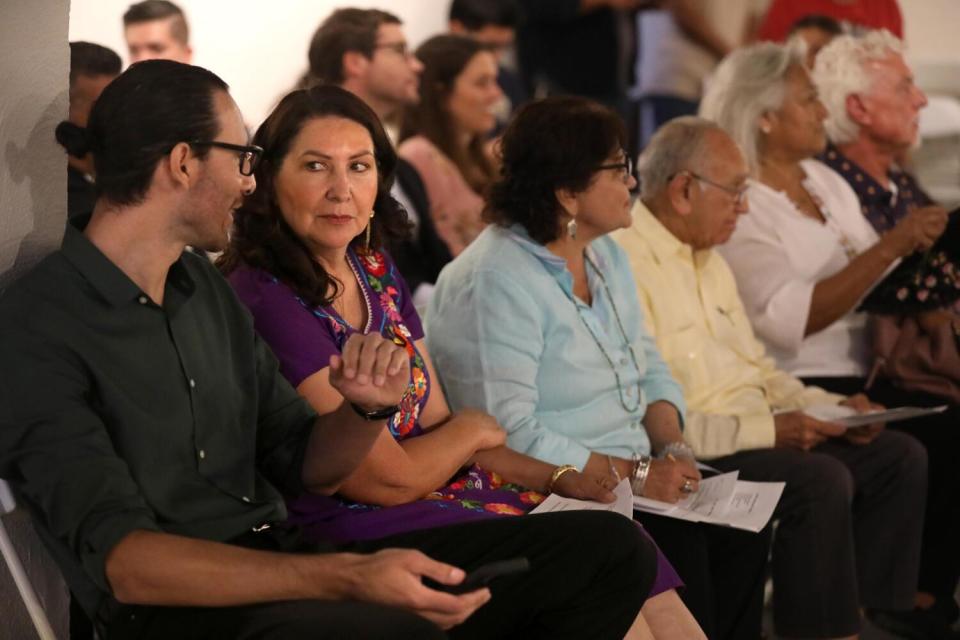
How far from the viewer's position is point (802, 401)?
11.0 feet

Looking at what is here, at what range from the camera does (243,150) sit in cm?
188

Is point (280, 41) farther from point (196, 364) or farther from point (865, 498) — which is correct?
point (196, 364)

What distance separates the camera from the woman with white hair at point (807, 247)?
3.45 m

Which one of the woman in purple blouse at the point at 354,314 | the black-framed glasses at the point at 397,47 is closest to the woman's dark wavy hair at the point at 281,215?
the woman in purple blouse at the point at 354,314

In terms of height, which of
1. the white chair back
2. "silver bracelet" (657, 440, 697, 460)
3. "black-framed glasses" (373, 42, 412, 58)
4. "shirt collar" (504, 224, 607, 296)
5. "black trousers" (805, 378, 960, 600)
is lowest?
"black trousers" (805, 378, 960, 600)

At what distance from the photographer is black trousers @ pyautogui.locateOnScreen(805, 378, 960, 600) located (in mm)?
3422

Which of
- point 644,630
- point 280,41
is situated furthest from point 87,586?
point 280,41

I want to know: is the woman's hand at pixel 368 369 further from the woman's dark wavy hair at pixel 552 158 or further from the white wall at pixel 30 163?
the woman's dark wavy hair at pixel 552 158

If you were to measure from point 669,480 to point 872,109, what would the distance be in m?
1.97

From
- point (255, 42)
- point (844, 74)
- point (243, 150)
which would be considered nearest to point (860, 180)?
point (844, 74)

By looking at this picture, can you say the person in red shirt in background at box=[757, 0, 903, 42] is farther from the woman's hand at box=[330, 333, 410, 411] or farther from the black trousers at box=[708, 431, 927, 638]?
the woman's hand at box=[330, 333, 410, 411]

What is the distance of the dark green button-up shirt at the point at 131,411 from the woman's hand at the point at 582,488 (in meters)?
0.60

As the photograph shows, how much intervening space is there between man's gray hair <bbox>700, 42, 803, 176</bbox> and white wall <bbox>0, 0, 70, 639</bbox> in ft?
7.19

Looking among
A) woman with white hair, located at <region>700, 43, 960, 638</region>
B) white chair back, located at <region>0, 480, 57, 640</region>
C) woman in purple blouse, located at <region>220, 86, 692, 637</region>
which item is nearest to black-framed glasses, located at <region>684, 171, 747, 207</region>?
woman with white hair, located at <region>700, 43, 960, 638</region>
